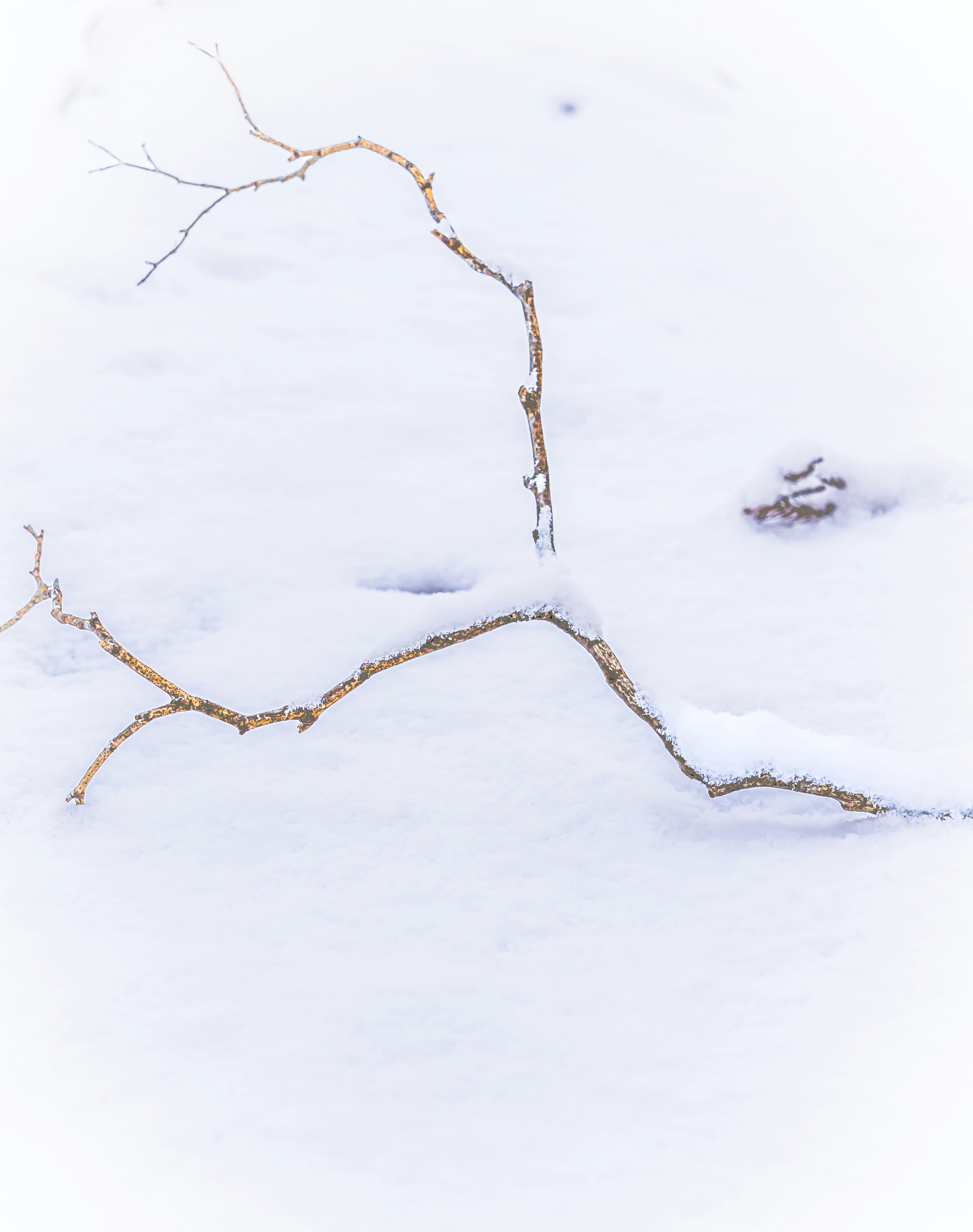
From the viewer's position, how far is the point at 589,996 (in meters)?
1.12

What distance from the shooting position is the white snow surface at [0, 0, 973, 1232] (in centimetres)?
106

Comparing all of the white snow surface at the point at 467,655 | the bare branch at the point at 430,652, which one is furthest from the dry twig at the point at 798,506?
the bare branch at the point at 430,652

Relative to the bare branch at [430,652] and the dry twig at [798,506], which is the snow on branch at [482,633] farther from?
the dry twig at [798,506]

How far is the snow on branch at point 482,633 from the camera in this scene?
1.18 meters

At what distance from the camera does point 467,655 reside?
1.51m

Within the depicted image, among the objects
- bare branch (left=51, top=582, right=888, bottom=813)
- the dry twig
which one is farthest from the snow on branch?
the dry twig

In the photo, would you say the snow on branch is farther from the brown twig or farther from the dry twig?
the dry twig

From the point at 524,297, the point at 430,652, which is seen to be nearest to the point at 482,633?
the point at 430,652

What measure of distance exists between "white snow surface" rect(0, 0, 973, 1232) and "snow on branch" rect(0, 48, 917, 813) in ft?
0.09

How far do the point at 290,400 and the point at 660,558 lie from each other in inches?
39.9

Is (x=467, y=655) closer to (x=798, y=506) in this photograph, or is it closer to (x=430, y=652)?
(x=430, y=652)

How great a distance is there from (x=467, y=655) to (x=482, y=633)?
0.23 meters

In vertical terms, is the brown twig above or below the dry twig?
above

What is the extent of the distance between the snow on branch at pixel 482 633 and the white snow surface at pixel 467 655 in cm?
3
